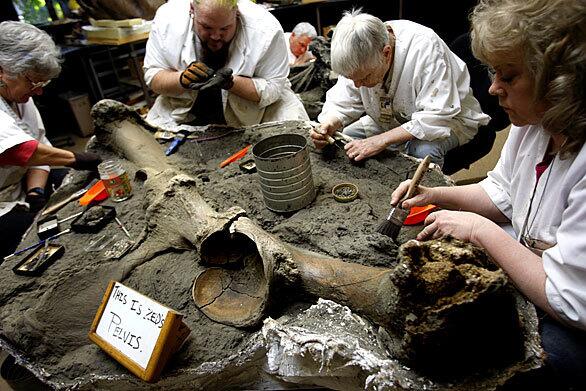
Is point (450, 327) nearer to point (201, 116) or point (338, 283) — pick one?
point (338, 283)

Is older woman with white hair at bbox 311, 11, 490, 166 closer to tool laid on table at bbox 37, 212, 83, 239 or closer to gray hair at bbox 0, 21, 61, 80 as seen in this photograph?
tool laid on table at bbox 37, 212, 83, 239

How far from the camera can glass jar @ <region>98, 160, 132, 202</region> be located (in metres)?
2.11

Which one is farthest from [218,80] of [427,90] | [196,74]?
[427,90]

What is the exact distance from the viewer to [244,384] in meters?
1.43

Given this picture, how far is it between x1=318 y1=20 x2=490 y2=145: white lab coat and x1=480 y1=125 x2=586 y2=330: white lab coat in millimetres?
661

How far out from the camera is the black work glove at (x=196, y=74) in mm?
2441

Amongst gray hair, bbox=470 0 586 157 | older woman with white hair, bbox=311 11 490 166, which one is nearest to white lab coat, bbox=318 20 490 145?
older woman with white hair, bbox=311 11 490 166

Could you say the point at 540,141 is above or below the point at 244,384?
above

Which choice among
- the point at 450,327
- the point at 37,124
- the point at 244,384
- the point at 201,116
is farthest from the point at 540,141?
the point at 37,124

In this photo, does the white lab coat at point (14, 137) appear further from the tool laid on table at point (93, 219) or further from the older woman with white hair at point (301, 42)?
the older woman with white hair at point (301, 42)

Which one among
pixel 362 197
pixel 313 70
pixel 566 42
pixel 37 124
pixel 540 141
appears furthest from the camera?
pixel 313 70

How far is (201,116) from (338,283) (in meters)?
1.94

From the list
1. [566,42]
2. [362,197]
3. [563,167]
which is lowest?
[362,197]

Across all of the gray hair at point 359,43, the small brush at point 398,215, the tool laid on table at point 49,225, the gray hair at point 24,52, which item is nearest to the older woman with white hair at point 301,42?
the gray hair at point 359,43
